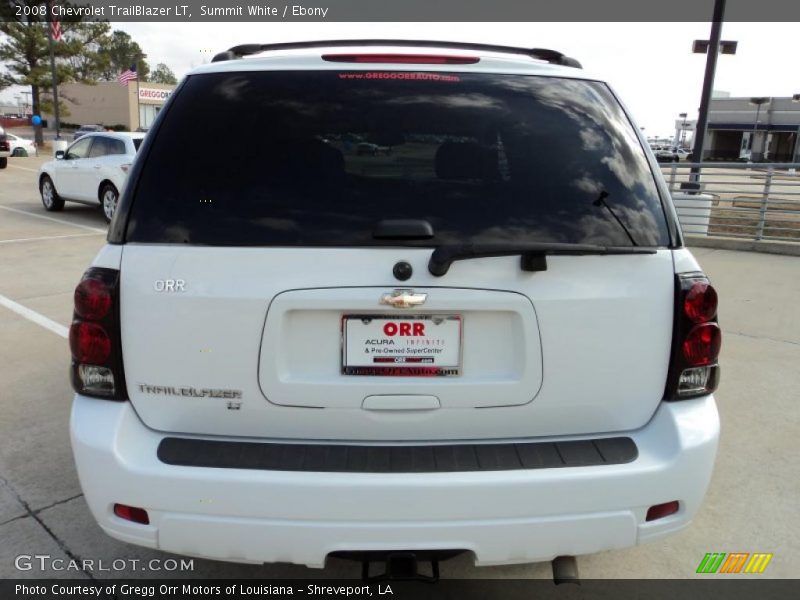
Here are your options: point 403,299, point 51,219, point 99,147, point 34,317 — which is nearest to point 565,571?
point 403,299

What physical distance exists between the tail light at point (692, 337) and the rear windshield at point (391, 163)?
0.61 ft

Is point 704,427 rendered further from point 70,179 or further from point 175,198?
point 70,179

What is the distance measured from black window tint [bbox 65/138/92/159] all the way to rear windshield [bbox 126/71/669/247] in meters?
11.9

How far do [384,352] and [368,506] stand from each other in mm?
448

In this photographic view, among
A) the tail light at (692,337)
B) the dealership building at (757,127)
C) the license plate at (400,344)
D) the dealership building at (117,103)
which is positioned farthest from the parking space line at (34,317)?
the dealership building at (757,127)

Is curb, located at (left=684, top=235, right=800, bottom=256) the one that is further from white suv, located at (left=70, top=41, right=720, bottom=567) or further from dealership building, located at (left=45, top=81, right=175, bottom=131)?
dealership building, located at (left=45, top=81, right=175, bottom=131)

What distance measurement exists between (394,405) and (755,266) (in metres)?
8.80

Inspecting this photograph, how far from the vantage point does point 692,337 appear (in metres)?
2.09

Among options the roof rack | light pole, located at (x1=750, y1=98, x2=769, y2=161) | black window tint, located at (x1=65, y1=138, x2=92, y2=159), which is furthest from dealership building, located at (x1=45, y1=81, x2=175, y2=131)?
the roof rack

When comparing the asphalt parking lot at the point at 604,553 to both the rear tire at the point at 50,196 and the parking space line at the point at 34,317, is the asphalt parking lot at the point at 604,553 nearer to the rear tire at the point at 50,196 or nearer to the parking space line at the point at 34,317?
the parking space line at the point at 34,317

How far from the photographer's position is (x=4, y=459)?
346 centimetres

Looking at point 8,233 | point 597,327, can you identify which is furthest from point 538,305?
point 8,233

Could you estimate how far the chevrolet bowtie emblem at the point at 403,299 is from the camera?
1920 mm

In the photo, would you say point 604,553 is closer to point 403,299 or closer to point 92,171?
point 403,299
